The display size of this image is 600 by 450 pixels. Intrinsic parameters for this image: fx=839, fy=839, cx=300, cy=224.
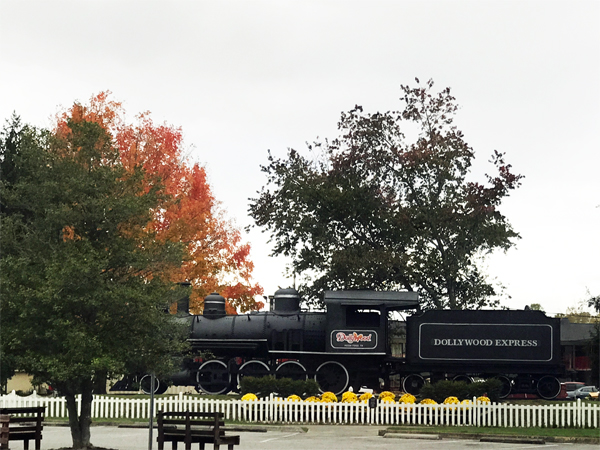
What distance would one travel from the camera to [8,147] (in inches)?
1104

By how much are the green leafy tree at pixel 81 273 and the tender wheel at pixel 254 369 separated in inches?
520

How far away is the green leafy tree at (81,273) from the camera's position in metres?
15.0

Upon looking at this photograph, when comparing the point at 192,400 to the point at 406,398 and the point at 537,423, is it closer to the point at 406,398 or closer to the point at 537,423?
the point at 406,398

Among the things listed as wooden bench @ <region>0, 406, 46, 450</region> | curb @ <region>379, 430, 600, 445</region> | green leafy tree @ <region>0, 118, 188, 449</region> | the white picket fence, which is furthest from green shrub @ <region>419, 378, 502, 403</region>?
wooden bench @ <region>0, 406, 46, 450</region>

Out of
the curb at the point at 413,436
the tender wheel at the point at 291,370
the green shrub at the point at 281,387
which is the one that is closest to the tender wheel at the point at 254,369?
the tender wheel at the point at 291,370

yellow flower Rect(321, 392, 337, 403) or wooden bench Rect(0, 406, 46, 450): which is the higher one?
wooden bench Rect(0, 406, 46, 450)

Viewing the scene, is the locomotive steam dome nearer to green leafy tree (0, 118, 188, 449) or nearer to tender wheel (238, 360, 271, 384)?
tender wheel (238, 360, 271, 384)

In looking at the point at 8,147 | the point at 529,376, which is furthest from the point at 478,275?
the point at 8,147

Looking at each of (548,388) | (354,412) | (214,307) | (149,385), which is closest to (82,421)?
(354,412)

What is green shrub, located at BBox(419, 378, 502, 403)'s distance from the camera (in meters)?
25.4

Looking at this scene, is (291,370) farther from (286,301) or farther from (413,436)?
(413,436)

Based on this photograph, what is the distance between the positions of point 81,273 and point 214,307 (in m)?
15.8

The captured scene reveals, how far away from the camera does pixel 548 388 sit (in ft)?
95.9

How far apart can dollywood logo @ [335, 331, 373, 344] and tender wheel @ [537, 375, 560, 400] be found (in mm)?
6420
